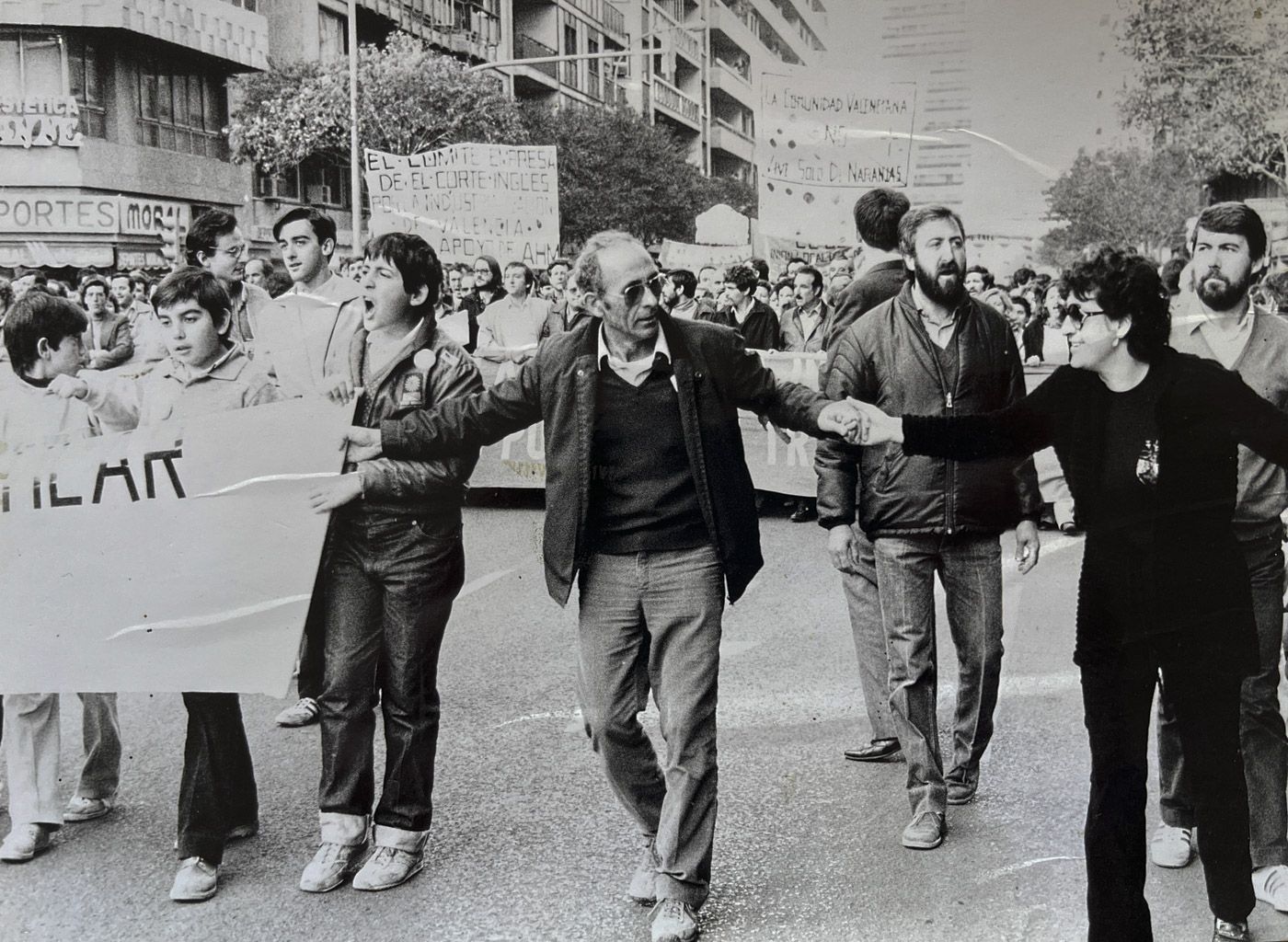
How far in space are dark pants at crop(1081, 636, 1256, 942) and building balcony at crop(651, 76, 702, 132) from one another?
273cm

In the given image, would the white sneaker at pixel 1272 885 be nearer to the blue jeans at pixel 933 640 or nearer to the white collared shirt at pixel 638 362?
the blue jeans at pixel 933 640

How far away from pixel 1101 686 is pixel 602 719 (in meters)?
1.26

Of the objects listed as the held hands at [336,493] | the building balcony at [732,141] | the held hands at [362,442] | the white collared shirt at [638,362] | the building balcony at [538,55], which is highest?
the building balcony at [538,55]

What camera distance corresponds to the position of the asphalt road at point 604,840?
12.2ft

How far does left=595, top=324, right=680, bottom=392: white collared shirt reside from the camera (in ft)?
11.9

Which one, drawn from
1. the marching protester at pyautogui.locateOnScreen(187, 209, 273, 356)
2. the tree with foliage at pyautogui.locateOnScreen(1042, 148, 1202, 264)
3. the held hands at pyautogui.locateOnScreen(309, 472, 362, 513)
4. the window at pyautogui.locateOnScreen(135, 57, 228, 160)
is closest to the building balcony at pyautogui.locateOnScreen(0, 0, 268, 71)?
the window at pyautogui.locateOnScreen(135, 57, 228, 160)

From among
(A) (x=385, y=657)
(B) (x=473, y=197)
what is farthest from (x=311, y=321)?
(B) (x=473, y=197)

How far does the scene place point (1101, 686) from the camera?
10.7ft

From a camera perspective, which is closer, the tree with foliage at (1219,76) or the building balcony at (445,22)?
the tree with foliage at (1219,76)

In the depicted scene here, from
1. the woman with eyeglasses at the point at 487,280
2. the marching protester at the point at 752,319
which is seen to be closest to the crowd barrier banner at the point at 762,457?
the marching protester at the point at 752,319

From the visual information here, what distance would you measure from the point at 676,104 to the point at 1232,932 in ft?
11.0

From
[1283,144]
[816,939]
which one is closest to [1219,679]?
[816,939]

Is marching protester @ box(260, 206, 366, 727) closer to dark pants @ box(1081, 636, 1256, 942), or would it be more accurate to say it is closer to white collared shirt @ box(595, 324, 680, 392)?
white collared shirt @ box(595, 324, 680, 392)

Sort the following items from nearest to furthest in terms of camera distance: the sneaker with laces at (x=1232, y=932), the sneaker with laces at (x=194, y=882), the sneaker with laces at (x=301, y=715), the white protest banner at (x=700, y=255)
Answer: the sneaker with laces at (x=1232, y=932) < the sneaker with laces at (x=194, y=882) < the sneaker with laces at (x=301, y=715) < the white protest banner at (x=700, y=255)
